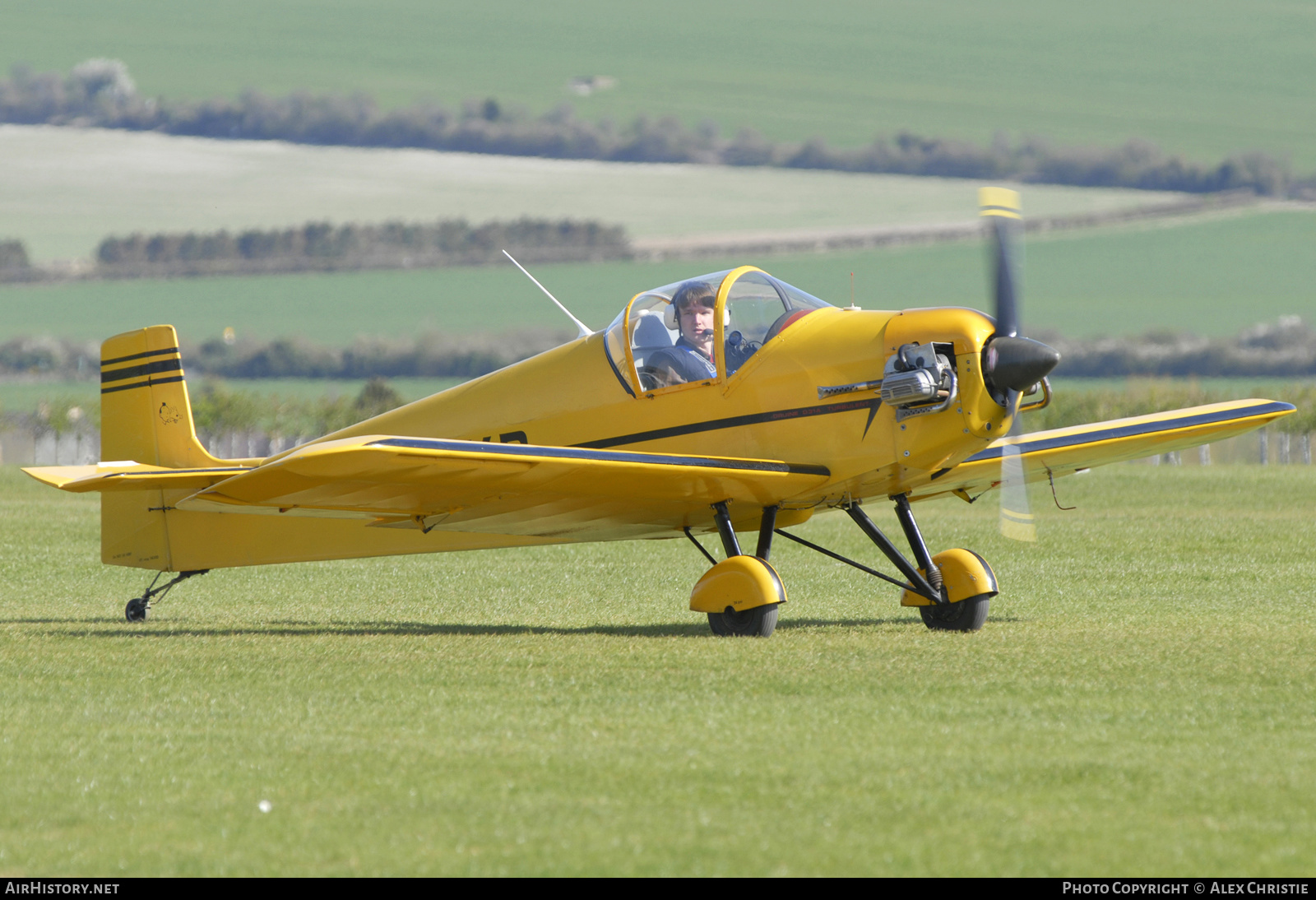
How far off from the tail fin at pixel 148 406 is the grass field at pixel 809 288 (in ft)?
255

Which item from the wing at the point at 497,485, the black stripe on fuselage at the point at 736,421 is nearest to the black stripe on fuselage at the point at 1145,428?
the black stripe on fuselage at the point at 736,421

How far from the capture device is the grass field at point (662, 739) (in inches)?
207

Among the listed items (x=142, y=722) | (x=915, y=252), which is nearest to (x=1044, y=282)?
(x=915, y=252)

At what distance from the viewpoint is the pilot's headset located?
11102mm

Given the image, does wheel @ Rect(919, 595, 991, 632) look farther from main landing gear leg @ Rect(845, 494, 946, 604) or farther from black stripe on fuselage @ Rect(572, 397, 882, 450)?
black stripe on fuselage @ Rect(572, 397, 882, 450)

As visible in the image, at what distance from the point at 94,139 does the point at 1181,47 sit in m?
109

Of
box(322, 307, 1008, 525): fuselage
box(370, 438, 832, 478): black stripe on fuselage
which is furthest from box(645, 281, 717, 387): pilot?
box(370, 438, 832, 478): black stripe on fuselage

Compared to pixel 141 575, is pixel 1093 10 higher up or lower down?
higher up

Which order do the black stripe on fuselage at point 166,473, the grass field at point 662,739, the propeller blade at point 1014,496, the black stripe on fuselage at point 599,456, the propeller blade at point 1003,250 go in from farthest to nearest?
the propeller blade at point 1014,496, the propeller blade at point 1003,250, the black stripe on fuselage at point 166,473, the black stripe on fuselage at point 599,456, the grass field at point 662,739

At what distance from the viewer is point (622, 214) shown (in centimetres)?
12031

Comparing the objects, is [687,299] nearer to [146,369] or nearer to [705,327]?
[705,327]

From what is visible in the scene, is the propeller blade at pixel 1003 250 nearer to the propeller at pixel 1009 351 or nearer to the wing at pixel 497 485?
the propeller at pixel 1009 351

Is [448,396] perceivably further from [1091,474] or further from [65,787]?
[1091,474]

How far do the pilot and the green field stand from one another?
130597 millimetres
